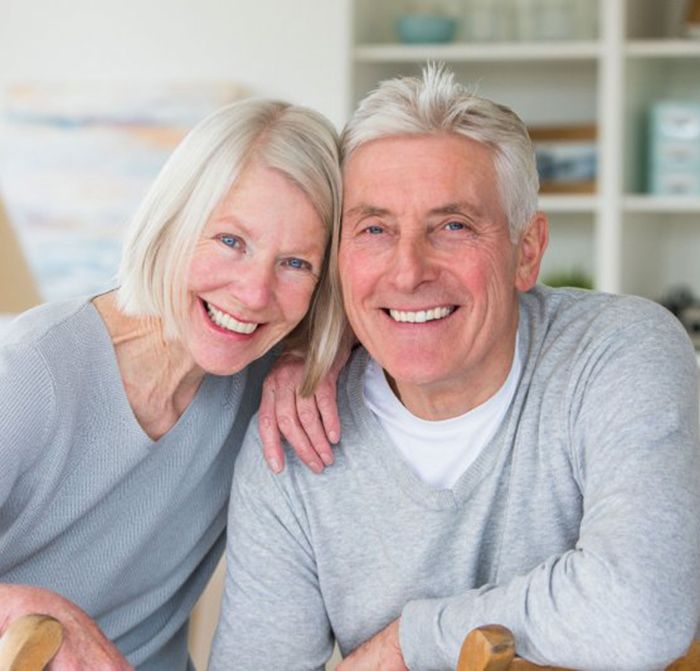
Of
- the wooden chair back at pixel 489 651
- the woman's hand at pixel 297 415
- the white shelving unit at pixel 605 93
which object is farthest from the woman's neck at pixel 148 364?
the white shelving unit at pixel 605 93

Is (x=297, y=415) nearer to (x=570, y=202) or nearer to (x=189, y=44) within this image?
(x=570, y=202)

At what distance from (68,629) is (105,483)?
37 cm

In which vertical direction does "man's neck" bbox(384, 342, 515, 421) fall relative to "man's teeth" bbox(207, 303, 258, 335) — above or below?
below

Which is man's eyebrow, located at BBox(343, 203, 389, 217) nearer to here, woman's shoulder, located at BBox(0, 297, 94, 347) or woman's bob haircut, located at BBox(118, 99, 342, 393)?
woman's bob haircut, located at BBox(118, 99, 342, 393)

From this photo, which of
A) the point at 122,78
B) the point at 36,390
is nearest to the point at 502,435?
the point at 36,390

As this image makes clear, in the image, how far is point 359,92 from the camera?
166 inches

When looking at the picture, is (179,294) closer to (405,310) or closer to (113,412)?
(113,412)

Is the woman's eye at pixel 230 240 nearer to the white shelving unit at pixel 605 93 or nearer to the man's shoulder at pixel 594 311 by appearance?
the man's shoulder at pixel 594 311

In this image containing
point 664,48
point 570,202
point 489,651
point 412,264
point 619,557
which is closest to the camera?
point 489,651

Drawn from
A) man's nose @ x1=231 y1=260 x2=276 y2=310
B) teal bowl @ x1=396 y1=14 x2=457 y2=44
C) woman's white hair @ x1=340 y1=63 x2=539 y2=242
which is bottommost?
man's nose @ x1=231 y1=260 x2=276 y2=310

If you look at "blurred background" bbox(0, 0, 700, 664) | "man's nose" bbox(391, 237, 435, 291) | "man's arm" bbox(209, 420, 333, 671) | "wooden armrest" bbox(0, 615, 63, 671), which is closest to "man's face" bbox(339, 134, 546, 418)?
"man's nose" bbox(391, 237, 435, 291)

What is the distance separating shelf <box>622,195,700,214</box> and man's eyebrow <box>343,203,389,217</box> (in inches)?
94.3

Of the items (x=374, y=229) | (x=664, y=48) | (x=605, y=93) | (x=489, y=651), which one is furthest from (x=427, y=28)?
(x=489, y=651)

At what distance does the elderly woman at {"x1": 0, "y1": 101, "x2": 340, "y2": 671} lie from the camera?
5.63ft
